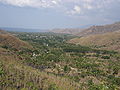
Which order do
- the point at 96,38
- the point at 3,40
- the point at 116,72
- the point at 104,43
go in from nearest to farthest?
1. the point at 116,72
2. the point at 3,40
3. the point at 104,43
4. the point at 96,38

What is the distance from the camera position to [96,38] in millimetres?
126688

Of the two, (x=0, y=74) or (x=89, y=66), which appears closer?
(x=0, y=74)

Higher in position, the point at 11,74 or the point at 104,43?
the point at 11,74

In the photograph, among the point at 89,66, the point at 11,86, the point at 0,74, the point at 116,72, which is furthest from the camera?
the point at 89,66

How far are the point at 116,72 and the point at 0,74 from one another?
29482 mm

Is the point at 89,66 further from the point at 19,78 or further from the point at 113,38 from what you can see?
the point at 113,38

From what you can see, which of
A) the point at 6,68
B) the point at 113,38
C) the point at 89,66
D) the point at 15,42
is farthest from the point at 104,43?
the point at 6,68

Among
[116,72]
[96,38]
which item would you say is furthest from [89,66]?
[96,38]

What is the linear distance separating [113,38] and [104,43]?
9.13 m

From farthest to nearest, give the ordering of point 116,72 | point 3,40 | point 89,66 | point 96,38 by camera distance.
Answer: point 96,38
point 3,40
point 89,66
point 116,72

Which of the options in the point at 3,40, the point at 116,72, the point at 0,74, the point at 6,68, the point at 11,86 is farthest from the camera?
the point at 3,40

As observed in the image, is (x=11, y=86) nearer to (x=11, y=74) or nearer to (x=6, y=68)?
(x=11, y=74)

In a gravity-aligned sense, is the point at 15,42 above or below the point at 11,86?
below

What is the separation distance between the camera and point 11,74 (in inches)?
382
